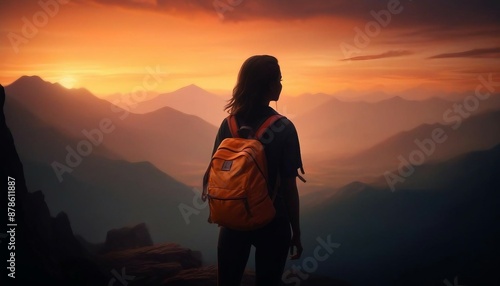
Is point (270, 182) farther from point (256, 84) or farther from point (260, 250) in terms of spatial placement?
point (256, 84)

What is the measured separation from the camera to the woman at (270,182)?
209 centimetres

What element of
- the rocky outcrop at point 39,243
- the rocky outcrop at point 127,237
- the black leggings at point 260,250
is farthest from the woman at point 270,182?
the rocky outcrop at point 127,237

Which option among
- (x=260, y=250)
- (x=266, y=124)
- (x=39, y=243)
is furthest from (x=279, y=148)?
(x=39, y=243)

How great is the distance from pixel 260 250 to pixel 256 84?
68 centimetres

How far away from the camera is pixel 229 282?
7.04ft

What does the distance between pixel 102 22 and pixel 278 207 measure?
268 cm

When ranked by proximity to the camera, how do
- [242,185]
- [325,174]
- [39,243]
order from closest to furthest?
[242,185]
[39,243]
[325,174]

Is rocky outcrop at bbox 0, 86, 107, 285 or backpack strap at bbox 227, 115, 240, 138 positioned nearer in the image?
backpack strap at bbox 227, 115, 240, 138

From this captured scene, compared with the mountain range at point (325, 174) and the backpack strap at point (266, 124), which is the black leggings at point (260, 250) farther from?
the mountain range at point (325, 174)

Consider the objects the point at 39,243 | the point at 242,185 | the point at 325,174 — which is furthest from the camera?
the point at 325,174

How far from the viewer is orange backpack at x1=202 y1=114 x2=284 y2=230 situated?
205 cm

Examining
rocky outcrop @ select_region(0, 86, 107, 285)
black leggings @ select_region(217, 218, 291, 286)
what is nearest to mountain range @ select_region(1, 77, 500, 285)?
rocky outcrop @ select_region(0, 86, 107, 285)

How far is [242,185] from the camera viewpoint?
209 cm

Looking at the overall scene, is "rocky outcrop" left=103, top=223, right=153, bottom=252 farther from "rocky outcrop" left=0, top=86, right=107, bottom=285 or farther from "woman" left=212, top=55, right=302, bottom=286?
"woman" left=212, top=55, right=302, bottom=286
